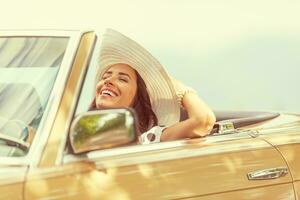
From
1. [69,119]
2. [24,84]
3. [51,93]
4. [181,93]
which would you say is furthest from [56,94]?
[181,93]

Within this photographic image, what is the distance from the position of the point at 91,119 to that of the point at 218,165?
0.66 metres

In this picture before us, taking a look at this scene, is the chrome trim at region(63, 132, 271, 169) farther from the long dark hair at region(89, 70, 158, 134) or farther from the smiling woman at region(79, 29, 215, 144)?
the long dark hair at region(89, 70, 158, 134)

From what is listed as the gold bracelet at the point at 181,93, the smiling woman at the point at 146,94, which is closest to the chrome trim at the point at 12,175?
the smiling woman at the point at 146,94

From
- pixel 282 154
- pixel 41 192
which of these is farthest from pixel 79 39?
pixel 282 154

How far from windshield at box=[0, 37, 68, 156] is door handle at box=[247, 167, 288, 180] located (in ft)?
2.99

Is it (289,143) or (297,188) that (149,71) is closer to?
(289,143)

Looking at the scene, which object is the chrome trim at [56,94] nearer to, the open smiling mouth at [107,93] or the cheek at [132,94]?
the open smiling mouth at [107,93]

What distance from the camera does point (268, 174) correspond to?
329 centimetres

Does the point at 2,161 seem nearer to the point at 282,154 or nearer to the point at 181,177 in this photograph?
the point at 181,177

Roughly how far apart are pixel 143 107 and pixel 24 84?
3.35ft

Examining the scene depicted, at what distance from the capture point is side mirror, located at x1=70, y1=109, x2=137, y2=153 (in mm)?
2795

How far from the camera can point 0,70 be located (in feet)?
10.9

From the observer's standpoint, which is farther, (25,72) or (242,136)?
(242,136)

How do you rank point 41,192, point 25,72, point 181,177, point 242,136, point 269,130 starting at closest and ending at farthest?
point 41,192
point 181,177
point 25,72
point 242,136
point 269,130
